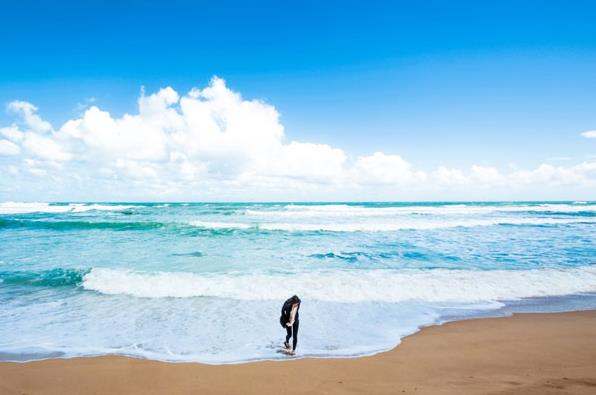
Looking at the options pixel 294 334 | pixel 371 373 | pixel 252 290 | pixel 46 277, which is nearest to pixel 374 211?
pixel 252 290

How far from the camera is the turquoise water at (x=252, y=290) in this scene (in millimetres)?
6340

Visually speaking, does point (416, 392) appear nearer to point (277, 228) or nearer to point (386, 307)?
point (386, 307)

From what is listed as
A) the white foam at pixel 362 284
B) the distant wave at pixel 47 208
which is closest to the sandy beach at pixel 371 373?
the white foam at pixel 362 284

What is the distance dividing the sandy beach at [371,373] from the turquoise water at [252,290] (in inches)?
17.1

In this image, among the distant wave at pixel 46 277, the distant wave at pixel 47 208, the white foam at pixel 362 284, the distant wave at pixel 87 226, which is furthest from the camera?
the distant wave at pixel 47 208

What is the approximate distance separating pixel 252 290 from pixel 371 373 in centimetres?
511

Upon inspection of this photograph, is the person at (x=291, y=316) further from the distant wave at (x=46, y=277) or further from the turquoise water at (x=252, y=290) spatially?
the distant wave at (x=46, y=277)

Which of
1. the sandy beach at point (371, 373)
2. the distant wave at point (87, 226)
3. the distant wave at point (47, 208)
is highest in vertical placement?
the distant wave at point (47, 208)

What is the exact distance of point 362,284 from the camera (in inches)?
398

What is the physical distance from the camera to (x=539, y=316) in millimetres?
7590

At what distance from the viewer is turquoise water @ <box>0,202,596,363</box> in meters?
6.34

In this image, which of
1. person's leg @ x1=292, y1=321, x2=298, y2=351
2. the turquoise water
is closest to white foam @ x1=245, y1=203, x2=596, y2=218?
the turquoise water

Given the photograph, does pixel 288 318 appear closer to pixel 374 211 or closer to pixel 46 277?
pixel 46 277

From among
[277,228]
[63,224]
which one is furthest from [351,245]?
[63,224]
